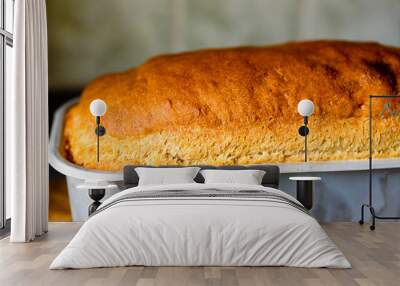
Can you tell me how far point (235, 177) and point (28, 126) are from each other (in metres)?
2.22

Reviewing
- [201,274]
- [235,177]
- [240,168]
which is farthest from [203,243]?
[240,168]

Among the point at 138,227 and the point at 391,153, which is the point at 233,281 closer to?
the point at 138,227

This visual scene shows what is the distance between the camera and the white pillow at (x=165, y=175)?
6082 mm

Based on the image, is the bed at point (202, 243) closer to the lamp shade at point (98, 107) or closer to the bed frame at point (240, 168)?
the bed frame at point (240, 168)

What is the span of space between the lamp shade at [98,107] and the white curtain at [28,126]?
2.48 feet

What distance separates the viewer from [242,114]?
655cm

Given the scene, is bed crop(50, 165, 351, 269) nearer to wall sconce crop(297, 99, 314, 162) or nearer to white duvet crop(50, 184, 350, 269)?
white duvet crop(50, 184, 350, 269)

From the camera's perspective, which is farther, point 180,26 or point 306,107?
point 180,26

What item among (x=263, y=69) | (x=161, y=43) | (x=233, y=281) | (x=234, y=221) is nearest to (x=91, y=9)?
(x=161, y=43)

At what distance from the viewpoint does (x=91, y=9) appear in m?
6.90

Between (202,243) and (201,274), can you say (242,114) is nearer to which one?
(202,243)

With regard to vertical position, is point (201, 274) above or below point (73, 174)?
below

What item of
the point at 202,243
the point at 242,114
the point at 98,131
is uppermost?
the point at 242,114

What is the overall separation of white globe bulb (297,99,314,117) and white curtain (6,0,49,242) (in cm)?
285
